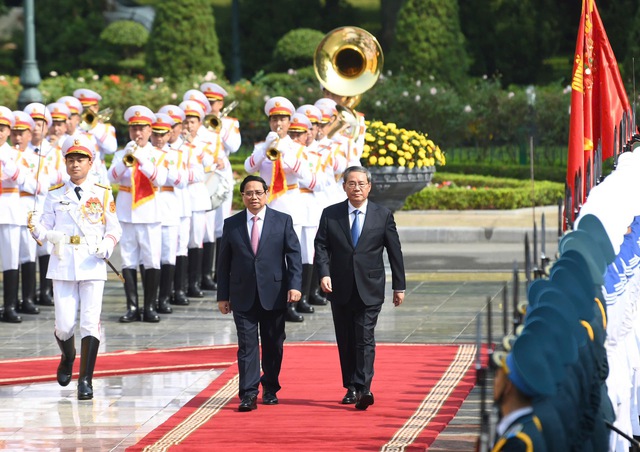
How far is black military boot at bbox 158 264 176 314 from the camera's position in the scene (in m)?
14.0

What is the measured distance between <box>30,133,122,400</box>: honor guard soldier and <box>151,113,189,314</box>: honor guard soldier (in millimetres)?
3263

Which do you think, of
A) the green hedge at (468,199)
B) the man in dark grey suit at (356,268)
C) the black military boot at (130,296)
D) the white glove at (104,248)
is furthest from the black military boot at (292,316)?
the green hedge at (468,199)

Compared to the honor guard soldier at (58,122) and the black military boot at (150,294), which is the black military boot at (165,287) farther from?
the honor guard soldier at (58,122)

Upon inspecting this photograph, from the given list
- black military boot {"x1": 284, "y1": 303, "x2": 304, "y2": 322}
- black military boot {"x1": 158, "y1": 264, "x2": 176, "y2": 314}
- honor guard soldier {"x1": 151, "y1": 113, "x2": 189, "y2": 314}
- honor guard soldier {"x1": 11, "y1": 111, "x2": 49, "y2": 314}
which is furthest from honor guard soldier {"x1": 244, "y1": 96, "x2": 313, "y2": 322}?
honor guard soldier {"x1": 11, "y1": 111, "x2": 49, "y2": 314}

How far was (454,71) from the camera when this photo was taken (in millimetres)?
33969

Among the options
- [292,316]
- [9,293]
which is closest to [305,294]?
[292,316]

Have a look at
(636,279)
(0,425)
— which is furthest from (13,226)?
(636,279)

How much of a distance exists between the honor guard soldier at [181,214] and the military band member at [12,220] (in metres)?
1.39

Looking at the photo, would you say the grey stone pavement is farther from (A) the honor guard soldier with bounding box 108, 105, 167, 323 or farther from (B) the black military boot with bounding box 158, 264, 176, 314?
(A) the honor guard soldier with bounding box 108, 105, 167, 323

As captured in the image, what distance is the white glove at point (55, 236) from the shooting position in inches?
396

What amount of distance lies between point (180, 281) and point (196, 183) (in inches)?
38.1

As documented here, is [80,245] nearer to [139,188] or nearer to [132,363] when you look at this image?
[132,363]

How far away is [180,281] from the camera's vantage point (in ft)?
47.7

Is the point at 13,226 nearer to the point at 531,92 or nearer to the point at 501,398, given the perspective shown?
the point at 501,398
